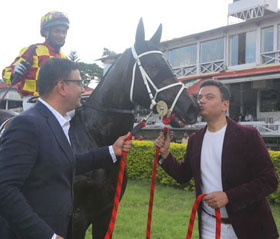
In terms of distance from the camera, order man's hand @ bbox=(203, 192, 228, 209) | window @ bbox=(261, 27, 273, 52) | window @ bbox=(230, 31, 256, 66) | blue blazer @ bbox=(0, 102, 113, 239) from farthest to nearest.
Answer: window @ bbox=(230, 31, 256, 66) → window @ bbox=(261, 27, 273, 52) → man's hand @ bbox=(203, 192, 228, 209) → blue blazer @ bbox=(0, 102, 113, 239)

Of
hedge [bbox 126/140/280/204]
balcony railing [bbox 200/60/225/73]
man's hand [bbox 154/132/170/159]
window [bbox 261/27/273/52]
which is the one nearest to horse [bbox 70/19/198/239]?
man's hand [bbox 154/132/170/159]

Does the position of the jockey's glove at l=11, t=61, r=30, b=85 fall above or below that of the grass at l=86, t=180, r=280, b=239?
above

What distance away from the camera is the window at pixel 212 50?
2152cm

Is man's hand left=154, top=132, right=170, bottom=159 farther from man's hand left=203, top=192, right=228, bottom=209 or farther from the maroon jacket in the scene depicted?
man's hand left=203, top=192, right=228, bottom=209

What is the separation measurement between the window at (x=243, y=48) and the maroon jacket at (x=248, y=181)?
1830 cm

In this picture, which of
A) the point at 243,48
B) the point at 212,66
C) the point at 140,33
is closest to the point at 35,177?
the point at 140,33

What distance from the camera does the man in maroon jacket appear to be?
2480 millimetres

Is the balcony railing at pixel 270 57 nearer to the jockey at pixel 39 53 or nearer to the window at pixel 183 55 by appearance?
the window at pixel 183 55

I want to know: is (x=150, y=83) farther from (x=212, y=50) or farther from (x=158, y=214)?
(x=212, y=50)

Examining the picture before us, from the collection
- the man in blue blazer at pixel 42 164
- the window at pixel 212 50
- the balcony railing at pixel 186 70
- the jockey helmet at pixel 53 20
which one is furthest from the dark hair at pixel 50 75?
the balcony railing at pixel 186 70

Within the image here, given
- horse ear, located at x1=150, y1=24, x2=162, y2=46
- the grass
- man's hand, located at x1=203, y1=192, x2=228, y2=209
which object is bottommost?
the grass

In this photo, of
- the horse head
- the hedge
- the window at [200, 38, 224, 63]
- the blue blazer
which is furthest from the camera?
the window at [200, 38, 224, 63]

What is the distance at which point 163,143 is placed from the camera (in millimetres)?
2961

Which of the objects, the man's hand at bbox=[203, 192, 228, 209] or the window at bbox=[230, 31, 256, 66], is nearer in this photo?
the man's hand at bbox=[203, 192, 228, 209]
